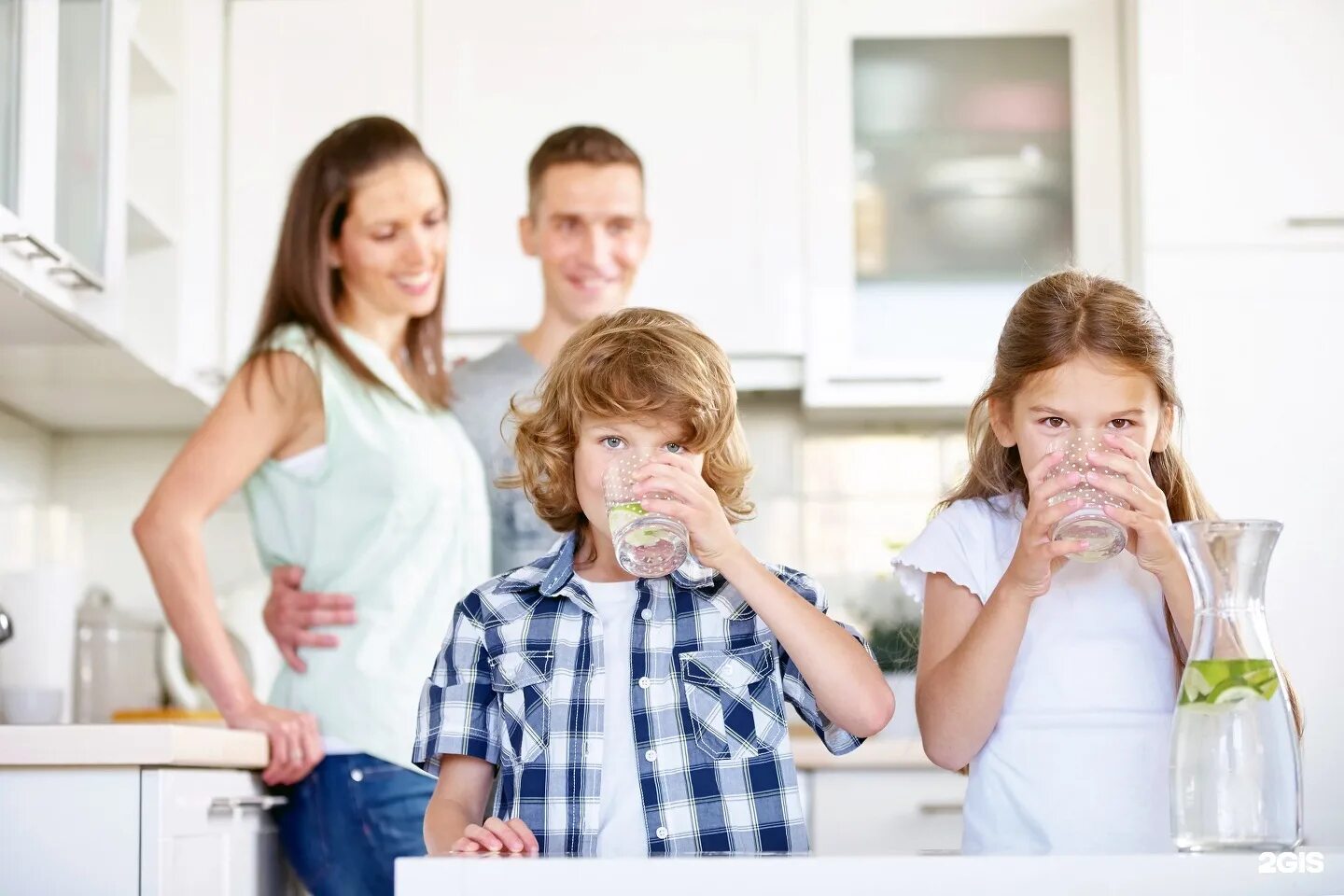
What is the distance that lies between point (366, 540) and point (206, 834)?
44 centimetres

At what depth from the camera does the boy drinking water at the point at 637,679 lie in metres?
1.16

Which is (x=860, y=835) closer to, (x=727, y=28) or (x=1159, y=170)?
(x=1159, y=170)

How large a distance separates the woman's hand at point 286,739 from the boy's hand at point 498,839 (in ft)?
2.34

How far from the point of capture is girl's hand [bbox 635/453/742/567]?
107cm

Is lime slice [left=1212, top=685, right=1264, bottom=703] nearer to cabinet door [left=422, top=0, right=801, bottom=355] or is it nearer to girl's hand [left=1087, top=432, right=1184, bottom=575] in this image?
girl's hand [left=1087, top=432, right=1184, bottom=575]

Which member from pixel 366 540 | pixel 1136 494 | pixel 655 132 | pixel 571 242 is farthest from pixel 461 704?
pixel 655 132

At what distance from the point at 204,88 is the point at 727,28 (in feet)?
2.95

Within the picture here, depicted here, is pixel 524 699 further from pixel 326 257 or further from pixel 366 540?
pixel 326 257

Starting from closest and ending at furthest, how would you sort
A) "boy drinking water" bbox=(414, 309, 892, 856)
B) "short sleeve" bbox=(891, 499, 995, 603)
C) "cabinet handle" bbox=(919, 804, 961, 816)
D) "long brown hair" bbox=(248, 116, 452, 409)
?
"boy drinking water" bbox=(414, 309, 892, 856), "short sleeve" bbox=(891, 499, 995, 603), "long brown hair" bbox=(248, 116, 452, 409), "cabinet handle" bbox=(919, 804, 961, 816)

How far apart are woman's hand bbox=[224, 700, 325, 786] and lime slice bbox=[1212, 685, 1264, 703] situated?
44.0 inches

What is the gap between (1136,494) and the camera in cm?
105

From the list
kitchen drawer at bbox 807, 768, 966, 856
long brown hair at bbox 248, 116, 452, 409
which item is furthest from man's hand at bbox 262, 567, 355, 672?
kitchen drawer at bbox 807, 768, 966, 856

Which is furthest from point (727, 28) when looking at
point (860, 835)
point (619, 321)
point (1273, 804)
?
point (1273, 804)

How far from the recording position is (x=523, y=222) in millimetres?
2639
